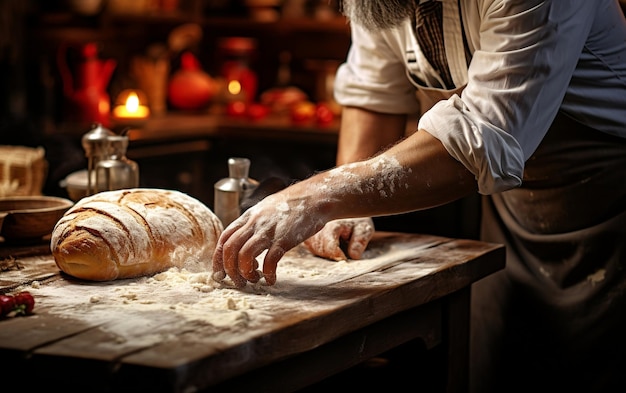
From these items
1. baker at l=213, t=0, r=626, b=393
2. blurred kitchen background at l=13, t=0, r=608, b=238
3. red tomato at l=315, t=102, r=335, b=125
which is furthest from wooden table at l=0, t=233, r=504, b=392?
red tomato at l=315, t=102, r=335, b=125

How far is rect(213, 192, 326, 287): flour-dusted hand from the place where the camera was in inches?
69.1

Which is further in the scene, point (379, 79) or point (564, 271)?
point (379, 79)

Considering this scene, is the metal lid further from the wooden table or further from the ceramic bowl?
the wooden table

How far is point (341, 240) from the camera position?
7.14 feet

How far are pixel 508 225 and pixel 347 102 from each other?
0.58 metres

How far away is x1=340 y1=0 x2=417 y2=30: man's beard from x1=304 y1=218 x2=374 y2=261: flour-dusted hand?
503 millimetres

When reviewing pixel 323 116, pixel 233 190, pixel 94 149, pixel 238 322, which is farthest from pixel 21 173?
pixel 323 116

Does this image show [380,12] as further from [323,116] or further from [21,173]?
[323,116]

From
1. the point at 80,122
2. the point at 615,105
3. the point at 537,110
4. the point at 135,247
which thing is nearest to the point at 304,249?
the point at 135,247

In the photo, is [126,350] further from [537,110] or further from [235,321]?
[537,110]

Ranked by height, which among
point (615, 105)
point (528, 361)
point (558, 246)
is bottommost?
point (528, 361)

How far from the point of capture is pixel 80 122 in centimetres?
521

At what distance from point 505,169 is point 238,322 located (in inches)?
27.7

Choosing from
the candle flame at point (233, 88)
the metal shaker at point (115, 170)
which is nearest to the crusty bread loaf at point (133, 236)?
the metal shaker at point (115, 170)
